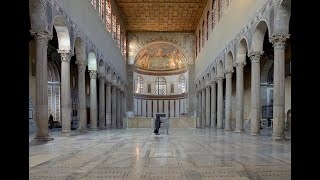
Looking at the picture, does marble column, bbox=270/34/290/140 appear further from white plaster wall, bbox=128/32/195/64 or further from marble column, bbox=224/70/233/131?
white plaster wall, bbox=128/32/195/64

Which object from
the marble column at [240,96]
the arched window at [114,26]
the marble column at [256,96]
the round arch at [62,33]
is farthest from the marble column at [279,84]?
the arched window at [114,26]

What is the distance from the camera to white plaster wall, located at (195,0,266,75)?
666 inches

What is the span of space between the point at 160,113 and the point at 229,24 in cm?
770

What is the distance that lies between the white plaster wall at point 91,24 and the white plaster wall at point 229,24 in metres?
9.27

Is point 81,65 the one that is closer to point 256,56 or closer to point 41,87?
point 41,87

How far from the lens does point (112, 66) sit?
100ft

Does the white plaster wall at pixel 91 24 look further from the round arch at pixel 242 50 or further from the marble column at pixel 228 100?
the marble column at pixel 228 100

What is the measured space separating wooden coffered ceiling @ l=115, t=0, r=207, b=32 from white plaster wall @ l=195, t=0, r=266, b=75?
229 cm

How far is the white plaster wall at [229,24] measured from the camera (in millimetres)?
16922

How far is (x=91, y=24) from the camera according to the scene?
70.6 feet

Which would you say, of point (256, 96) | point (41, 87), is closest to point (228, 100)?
point (256, 96)
